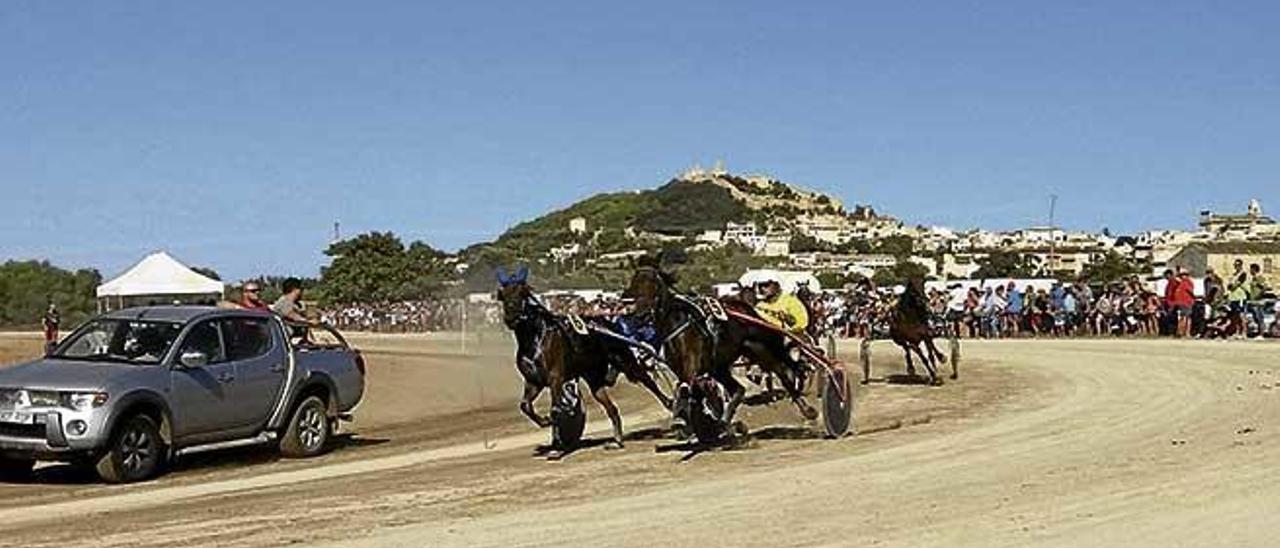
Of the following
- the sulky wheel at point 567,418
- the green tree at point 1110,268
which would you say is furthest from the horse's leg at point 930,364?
the green tree at point 1110,268

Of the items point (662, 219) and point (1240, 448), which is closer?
point (1240, 448)

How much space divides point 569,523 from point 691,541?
1.26m

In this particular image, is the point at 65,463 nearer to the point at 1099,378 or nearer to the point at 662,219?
the point at 1099,378

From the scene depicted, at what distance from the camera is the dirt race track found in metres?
12.7

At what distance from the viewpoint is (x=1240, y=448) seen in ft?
56.9

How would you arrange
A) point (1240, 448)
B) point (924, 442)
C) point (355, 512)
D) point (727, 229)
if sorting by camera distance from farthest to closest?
1. point (727, 229)
2. point (924, 442)
3. point (1240, 448)
4. point (355, 512)

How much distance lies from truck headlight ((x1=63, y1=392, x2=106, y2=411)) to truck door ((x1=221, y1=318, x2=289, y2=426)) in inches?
85.8

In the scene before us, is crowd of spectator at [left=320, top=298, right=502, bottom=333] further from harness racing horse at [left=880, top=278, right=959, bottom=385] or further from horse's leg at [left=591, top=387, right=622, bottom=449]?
horse's leg at [left=591, top=387, right=622, bottom=449]

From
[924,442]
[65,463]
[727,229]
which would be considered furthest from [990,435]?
[727,229]

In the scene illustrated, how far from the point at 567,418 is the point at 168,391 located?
4.03 metres

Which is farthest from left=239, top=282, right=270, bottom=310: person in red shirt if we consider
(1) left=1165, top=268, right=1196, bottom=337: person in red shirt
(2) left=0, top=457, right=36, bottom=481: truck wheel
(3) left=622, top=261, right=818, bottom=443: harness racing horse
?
(1) left=1165, top=268, right=1196, bottom=337: person in red shirt

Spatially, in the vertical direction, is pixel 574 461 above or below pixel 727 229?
below

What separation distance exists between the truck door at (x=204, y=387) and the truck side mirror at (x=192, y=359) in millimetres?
38

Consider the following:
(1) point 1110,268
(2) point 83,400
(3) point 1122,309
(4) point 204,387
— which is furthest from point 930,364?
(1) point 1110,268
